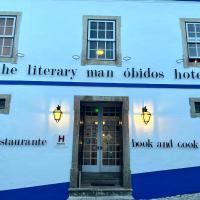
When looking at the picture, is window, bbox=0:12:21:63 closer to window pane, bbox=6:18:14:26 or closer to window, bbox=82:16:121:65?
window pane, bbox=6:18:14:26

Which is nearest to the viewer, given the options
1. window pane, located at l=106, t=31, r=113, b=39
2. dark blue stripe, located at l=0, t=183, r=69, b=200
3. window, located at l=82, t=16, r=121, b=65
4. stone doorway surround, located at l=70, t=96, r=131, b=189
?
dark blue stripe, located at l=0, t=183, r=69, b=200

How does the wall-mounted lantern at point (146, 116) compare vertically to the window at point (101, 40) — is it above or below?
below

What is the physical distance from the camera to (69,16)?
9.36 m

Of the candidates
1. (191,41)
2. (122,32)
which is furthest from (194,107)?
(122,32)

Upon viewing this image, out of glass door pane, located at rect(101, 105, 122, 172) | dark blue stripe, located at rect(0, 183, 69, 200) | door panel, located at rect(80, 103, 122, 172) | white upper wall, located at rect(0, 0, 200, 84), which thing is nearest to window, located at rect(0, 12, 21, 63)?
white upper wall, located at rect(0, 0, 200, 84)

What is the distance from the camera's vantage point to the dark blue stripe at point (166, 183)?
808 centimetres

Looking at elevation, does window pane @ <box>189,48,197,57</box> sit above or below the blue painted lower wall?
above

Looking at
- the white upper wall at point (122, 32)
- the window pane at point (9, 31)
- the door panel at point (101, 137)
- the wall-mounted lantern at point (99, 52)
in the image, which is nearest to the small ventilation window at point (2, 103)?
the white upper wall at point (122, 32)

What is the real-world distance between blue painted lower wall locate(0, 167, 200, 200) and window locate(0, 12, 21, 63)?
142 inches

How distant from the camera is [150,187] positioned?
812cm

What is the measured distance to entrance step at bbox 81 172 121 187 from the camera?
845 cm

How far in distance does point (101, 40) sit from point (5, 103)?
10.7 ft

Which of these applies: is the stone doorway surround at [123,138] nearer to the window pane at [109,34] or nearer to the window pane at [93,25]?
the window pane at [109,34]

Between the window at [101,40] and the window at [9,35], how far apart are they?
197cm
